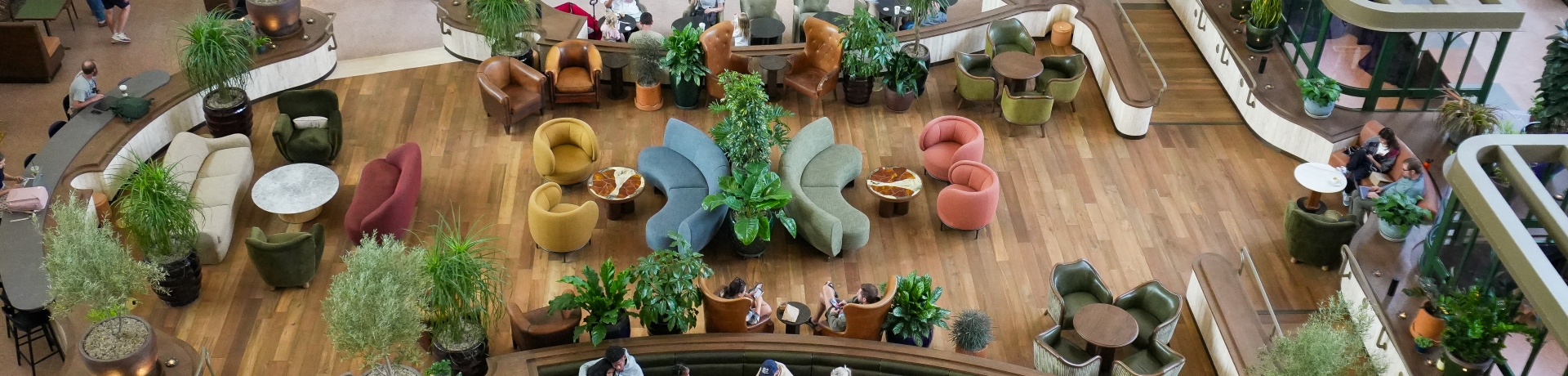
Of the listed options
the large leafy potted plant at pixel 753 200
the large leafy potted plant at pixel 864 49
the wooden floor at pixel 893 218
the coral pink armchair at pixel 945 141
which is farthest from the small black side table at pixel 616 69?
the coral pink armchair at pixel 945 141

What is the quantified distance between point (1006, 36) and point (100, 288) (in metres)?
9.01

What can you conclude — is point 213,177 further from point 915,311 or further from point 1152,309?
point 1152,309

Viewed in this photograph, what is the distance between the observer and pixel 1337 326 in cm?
927

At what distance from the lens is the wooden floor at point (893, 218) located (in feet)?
31.7

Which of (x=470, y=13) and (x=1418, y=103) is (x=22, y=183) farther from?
(x=1418, y=103)

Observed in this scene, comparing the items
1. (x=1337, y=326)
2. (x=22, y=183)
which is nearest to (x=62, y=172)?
(x=22, y=183)

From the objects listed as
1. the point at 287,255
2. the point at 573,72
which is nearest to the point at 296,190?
the point at 287,255

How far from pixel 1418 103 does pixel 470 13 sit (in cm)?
972

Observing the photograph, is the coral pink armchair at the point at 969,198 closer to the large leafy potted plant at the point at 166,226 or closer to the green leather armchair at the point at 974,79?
the green leather armchair at the point at 974,79

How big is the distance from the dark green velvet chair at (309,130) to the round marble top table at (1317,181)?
876cm

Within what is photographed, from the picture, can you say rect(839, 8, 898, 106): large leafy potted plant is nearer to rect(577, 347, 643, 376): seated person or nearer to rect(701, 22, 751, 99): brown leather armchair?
rect(701, 22, 751, 99): brown leather armchair

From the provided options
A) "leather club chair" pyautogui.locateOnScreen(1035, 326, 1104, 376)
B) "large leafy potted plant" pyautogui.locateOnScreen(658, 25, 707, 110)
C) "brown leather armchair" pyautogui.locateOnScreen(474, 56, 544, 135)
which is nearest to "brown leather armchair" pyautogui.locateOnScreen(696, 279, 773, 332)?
"leather club chair" pyautogui.locateOnScreen(1035, 326, 1104, 376)

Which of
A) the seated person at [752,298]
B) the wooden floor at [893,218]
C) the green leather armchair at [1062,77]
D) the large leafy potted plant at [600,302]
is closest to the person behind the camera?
the large leafy potted plant at [600,302]

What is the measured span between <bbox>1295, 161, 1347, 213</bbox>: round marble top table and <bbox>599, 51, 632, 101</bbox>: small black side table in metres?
6.57
